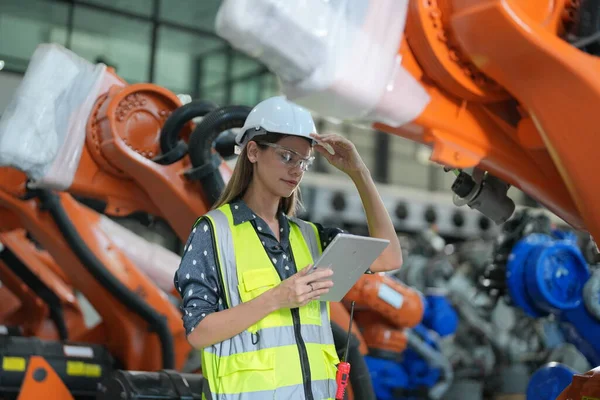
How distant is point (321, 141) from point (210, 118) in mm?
1398

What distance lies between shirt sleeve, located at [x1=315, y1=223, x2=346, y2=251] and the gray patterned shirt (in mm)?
211

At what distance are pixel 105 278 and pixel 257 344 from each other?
119 inches

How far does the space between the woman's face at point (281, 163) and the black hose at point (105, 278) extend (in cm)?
285

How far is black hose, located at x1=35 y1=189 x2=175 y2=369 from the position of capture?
16.5 feet

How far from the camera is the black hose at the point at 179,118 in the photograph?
154 inches

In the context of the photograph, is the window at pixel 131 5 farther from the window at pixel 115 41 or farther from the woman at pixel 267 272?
the woman at pixel 267 272

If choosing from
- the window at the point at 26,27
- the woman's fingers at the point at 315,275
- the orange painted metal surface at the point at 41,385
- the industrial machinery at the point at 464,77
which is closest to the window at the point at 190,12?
the window at the point at 26,27

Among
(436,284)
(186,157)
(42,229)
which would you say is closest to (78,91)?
(186,157)

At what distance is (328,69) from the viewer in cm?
183

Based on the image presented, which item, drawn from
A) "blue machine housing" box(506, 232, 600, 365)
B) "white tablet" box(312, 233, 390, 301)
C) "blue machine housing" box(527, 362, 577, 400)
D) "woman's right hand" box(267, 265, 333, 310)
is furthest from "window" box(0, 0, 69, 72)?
"woman's right hand" box(267, 265, 333, 310)

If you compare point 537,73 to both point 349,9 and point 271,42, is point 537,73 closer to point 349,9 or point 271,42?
point 349,9

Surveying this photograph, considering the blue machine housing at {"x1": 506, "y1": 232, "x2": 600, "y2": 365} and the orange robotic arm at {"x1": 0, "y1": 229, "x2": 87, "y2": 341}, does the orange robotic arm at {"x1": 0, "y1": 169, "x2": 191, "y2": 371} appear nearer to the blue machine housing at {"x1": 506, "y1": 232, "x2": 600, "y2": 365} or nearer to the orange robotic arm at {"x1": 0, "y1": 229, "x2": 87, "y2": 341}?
the orange robotic arm at {"x1": 0, "y1": 229, "x2": 87, "y2": 341}

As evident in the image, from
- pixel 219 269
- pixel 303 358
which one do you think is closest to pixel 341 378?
pixel 303 358

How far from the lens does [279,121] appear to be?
250 cm
